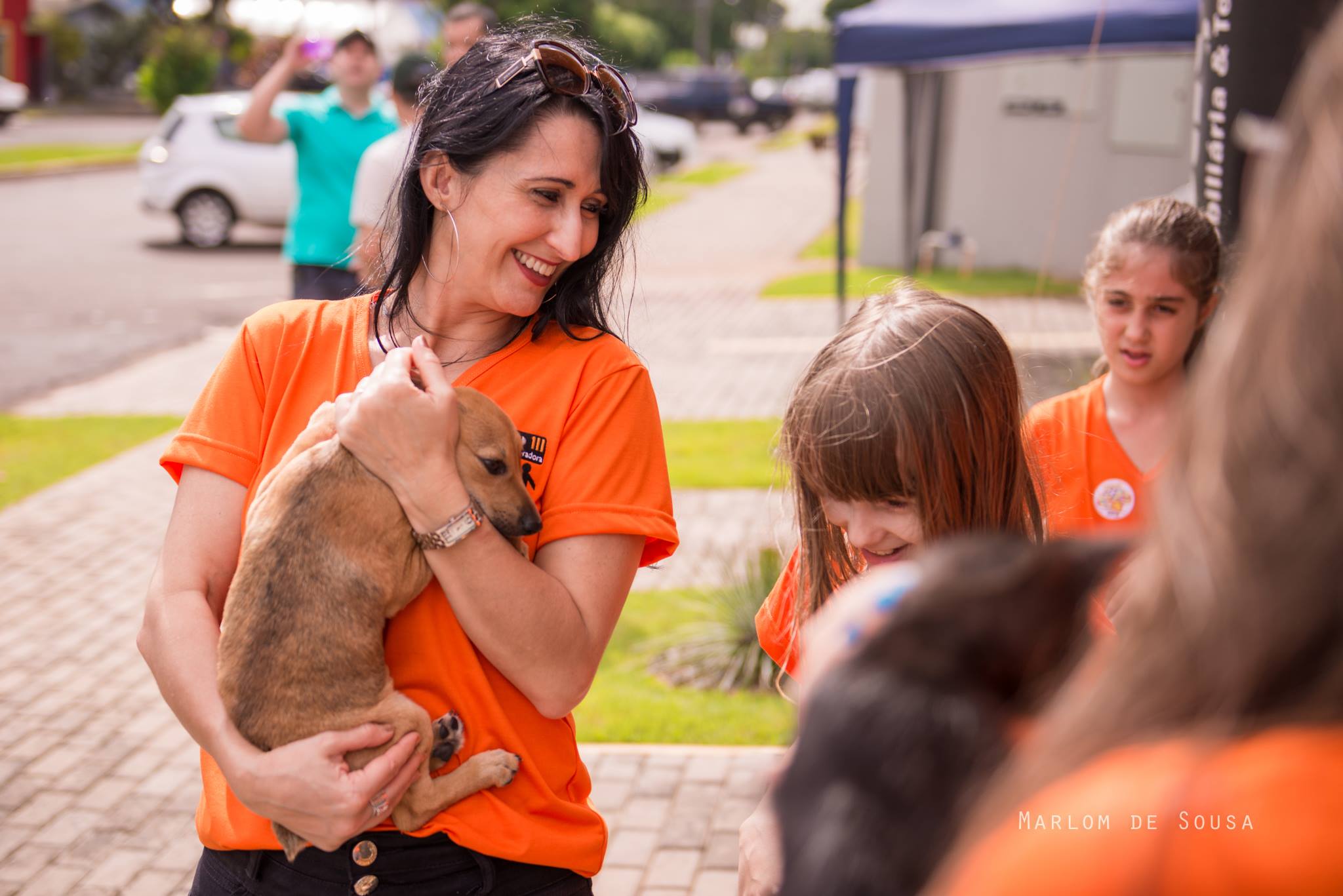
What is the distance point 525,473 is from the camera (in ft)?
8.02

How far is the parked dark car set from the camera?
196ft

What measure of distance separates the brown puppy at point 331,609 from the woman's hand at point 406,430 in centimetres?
15

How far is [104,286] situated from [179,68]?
1349 inches

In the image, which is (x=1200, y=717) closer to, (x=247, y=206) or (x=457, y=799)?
(x=457, y=799)

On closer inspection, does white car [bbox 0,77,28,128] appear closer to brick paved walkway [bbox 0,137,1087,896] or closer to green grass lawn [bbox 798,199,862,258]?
green grass lawn [bbox 798,199,862,258]

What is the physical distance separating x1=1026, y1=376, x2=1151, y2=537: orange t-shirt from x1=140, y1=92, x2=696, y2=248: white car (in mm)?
18121

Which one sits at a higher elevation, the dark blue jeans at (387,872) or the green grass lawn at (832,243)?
the dark blue jeans at (387,872)

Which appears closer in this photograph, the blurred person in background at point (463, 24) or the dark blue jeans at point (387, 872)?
the dark blue jeans at point (387, 872)

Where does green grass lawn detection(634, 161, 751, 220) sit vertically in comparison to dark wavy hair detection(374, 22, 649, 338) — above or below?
below

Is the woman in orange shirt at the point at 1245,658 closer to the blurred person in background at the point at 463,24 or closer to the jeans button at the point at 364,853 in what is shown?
the jeans button at the point at 364,853

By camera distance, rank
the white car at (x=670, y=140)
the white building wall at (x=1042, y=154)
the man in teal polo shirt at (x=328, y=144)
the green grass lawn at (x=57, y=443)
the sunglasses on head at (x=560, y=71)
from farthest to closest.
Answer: the white car at (x=670, y=140), the white building wall at (x=1042, y=154), the green grass lawn at (x=57, y=443), the man in teal polo shirt at (x=328, y=144), the sunglasses on head at (x=560, y=71)

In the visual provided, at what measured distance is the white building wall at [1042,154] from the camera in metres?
Answer: 17.1

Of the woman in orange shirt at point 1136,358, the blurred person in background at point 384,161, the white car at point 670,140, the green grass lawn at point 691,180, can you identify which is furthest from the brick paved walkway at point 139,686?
the white car at point 670,140

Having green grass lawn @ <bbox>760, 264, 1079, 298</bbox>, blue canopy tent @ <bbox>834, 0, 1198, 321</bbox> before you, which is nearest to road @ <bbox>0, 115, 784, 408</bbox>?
green grass lawn @ <bbox>760, 264, 1079, 298</bbox>
